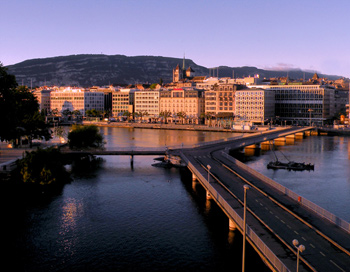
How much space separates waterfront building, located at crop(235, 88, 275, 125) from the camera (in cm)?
16800

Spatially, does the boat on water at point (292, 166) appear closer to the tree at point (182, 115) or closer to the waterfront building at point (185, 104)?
the waterfront building at point (185, 104)

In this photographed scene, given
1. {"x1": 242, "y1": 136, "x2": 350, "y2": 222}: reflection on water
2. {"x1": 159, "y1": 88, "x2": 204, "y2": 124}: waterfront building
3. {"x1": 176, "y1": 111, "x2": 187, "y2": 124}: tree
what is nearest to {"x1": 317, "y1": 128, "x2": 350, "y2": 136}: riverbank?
{"x1": 242, "y1": 136, "x2": 350, "y2": 222}: reflection on water

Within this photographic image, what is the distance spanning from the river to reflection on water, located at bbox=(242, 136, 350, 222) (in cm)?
24

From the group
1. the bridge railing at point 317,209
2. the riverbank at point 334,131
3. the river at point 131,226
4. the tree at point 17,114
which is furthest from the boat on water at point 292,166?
the riverbank at point 334,131

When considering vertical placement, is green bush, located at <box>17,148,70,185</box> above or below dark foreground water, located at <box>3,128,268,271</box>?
above

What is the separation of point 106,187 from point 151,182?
21.7ft

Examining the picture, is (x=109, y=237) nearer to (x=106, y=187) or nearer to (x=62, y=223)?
(x=62, y=223)

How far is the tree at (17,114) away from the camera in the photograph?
6319 centimetres

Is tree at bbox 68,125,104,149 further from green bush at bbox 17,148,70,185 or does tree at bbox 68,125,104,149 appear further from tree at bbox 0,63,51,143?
green bush at bbox 17,148,70,185

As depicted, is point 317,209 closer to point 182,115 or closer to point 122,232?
point 122,232

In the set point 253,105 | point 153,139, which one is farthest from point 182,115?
point 153,139

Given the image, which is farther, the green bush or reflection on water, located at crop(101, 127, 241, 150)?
reflection on water, located at crop(101, 127, 241, 150)

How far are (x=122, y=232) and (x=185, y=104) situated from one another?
507ft

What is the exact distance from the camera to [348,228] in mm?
30500
